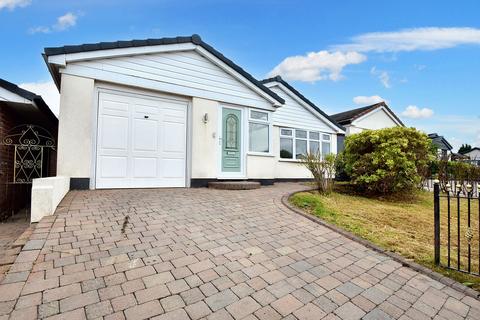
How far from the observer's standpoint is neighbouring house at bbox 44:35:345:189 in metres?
6.53

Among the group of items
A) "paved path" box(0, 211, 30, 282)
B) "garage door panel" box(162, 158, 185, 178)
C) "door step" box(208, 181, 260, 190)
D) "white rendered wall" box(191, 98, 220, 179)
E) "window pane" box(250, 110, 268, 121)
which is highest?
"window pane" box(250, 110, 268, 121)

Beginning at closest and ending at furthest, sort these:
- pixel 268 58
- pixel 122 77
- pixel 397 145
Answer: pixel 122 77 → pixel 397 145 → pixel 268 58

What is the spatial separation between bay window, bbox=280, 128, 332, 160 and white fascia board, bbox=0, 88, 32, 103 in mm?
10240

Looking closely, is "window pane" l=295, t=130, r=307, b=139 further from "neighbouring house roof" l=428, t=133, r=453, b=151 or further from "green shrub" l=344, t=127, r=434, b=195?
"neighbouring house roof" l=428, t=133, r=453, b=151

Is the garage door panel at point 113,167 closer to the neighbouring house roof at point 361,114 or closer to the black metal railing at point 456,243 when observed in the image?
the black metal railing at point 456,243

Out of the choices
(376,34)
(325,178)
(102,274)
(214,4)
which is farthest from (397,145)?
(102,274)

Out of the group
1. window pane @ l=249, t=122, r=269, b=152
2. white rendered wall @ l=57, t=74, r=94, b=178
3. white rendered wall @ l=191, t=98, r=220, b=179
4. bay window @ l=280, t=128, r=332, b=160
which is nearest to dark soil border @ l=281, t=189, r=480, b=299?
white rendered wall @ l=191, t=98, r=220, b=179

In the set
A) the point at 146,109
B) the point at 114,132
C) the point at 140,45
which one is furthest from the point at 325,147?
the point at 114,132

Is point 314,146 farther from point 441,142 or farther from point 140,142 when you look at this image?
point 441,142

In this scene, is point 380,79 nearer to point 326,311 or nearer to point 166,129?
point 166,129

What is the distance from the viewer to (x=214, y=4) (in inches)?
385

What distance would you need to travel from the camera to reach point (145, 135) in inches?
296

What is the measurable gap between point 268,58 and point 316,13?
4.53 meters

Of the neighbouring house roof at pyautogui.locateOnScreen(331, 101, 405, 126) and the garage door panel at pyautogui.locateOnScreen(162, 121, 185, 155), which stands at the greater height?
the neighbouring house roof at pyautogui.locateOnScreen(331, 101, 405, 126)
